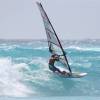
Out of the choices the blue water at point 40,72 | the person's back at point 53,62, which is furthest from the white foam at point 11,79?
the person's back at point 53,62

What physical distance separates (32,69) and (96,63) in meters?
2.62

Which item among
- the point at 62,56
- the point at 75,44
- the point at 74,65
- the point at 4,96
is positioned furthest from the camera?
the point at 75,44

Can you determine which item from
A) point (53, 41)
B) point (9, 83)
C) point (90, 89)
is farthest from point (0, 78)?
point (53, 41)

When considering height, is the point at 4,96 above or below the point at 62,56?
below

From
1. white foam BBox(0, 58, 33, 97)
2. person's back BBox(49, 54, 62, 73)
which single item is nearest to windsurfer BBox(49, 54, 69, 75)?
person's back BBox(49, 54, 62, 73)

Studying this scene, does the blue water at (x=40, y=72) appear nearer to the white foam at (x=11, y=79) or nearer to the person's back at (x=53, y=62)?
the white foam at (x=11, y=79)

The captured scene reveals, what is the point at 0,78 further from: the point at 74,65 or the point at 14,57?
the point at 74,65

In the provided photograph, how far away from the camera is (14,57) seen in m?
21.0

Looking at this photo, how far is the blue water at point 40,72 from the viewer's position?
20141 mm

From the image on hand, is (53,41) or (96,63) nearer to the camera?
(53,41)

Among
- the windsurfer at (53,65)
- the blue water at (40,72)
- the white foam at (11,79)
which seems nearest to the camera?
the windsurfer at (53,65)

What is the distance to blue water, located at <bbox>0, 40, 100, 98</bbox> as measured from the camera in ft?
66.1

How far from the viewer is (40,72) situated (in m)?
20.9

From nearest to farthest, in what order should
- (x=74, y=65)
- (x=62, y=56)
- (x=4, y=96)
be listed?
(x=62, y=56) → (x=4, y=96) → (x=74, y=65)
